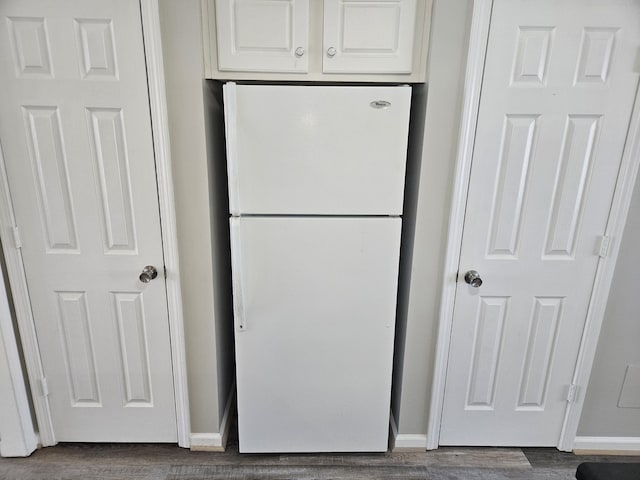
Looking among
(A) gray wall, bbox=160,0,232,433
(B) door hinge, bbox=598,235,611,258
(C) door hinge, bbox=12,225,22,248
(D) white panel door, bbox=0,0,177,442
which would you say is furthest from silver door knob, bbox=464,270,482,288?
(C) door hinge, bbox=12,225,22,248

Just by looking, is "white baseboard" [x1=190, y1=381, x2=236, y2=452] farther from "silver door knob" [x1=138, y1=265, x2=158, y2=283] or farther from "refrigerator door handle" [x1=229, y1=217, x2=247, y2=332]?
"silver door knob" [x1=138, y1=265, x2=158, y2=283]

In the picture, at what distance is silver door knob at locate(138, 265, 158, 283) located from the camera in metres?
1.52

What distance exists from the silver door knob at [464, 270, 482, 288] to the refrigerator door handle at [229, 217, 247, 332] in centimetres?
98

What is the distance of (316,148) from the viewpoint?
4.65 feet

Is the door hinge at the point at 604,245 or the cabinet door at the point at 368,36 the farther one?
the door hinge at the point at 604,245

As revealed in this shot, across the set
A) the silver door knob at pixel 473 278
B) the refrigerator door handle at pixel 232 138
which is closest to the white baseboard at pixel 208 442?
the refrigerator door handle at pixel 232 138

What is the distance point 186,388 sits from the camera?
168 cm

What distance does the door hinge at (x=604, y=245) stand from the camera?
1533mm

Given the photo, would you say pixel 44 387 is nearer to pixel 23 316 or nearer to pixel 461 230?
pixel 23 316

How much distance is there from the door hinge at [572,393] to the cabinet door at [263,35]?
1872 mm

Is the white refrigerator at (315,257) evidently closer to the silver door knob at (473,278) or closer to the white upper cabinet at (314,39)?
the white upper cabinet at (314,39)

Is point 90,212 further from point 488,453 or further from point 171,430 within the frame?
point 488,453

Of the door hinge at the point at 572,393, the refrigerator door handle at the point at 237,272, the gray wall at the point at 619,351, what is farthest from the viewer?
the door hinge at the point at 572,393

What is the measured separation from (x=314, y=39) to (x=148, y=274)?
1175 mm
